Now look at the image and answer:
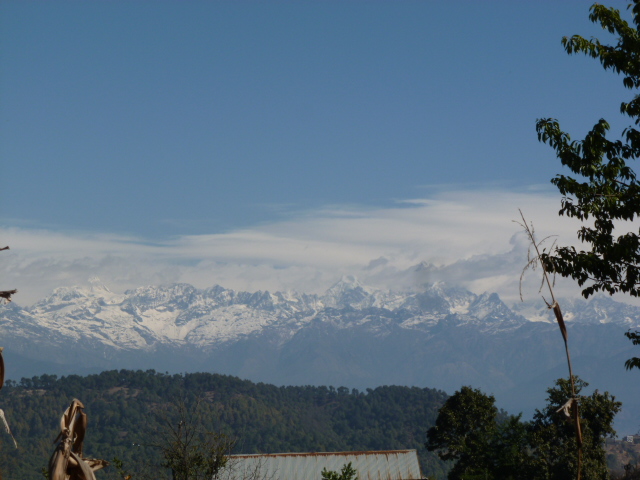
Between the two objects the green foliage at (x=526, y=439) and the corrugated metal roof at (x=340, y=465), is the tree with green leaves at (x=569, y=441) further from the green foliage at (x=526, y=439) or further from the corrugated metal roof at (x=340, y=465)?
the corrugated metal roof at (x=340, y=465)

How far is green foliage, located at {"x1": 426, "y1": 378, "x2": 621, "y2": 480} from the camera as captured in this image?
156 ft

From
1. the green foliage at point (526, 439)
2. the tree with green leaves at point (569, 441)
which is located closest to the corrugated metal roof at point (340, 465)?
the green foliage at point (526, 439)

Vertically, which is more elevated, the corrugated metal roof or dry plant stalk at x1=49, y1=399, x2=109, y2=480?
dry plant stalk at x1=49, y1=399, x2=109, y2=480

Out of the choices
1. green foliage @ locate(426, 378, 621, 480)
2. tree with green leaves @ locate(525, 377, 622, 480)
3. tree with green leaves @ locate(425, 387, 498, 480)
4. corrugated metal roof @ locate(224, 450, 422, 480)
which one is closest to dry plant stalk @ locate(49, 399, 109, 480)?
green foliage @ locate(426, 378, 621, 480)

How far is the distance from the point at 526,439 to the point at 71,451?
50457 mm

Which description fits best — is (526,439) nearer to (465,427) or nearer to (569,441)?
(569,441)

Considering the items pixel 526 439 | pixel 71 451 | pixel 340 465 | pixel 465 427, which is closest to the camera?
pixel 71 451

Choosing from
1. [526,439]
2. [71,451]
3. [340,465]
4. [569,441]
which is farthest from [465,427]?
[71,451]

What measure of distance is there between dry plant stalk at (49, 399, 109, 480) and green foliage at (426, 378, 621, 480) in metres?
43.1

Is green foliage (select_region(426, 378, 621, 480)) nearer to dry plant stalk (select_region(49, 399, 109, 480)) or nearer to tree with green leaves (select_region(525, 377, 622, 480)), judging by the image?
tree with green leaves (select_region(525, 377, 622, 480))

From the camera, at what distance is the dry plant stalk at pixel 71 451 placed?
486 cm

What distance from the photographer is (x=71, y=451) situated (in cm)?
506

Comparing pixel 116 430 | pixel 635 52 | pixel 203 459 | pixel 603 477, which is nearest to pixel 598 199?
pixel 635 52

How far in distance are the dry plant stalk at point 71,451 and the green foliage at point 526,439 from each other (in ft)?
141
